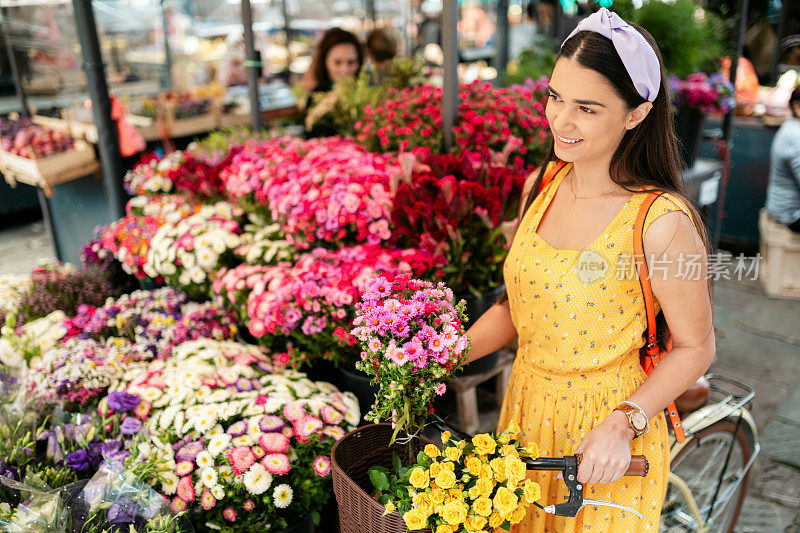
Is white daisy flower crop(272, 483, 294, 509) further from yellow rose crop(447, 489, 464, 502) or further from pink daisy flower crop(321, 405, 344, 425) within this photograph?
yellow rose crop(447, 489, 464, 502)

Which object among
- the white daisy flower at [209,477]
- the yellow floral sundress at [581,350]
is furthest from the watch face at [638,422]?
the white daisy flower at [209,477]

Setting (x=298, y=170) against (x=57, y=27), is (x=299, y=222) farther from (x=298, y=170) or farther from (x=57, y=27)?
(x=57, y=27)

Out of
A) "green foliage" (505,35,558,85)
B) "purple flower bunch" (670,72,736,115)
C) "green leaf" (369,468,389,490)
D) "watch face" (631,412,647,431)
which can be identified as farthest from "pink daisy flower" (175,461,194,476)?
"green foliage" (505,35,558,85)

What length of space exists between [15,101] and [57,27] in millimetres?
999

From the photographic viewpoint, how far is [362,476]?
141cm

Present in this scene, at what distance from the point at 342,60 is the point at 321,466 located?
313 centimetres

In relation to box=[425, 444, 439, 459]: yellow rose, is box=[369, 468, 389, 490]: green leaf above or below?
below

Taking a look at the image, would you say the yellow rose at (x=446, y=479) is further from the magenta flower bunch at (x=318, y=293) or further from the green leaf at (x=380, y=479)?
the magenta flower bunch at (x=318, y=293)

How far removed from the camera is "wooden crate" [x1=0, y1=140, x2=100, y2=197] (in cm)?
384

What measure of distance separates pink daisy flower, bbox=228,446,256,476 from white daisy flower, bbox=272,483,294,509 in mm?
104

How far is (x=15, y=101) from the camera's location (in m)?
7.25

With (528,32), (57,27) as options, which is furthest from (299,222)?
(528,32)

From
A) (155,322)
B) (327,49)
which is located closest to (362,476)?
(155,322)

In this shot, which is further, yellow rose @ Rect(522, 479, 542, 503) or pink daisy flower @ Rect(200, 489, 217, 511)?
pink daisy flower @ Rect(200, 489, 217, 511)
